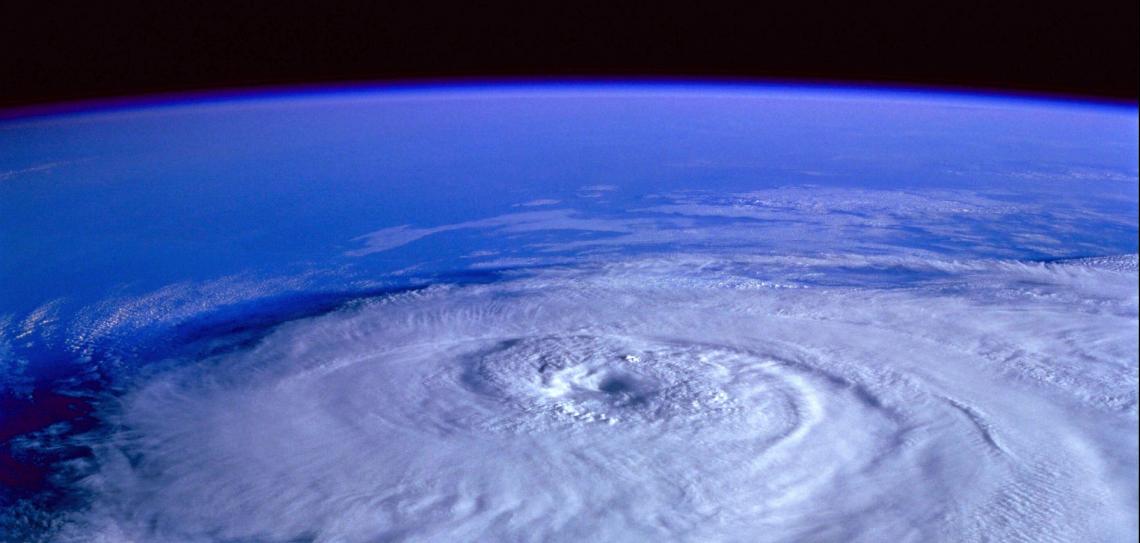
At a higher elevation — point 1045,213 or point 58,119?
point 58,119

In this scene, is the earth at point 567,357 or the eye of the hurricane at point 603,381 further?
the eye of the hurricane at point 603,381

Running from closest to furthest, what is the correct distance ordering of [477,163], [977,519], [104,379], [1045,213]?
[977,519], [104,379], [1045,213], [477,163]

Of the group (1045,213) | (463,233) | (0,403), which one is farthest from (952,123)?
(0,403)

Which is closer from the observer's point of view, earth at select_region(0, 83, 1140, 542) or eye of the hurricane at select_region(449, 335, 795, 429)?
earth at select_region(0, 83, 1140, 542)

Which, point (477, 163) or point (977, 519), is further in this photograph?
point (477, 163)

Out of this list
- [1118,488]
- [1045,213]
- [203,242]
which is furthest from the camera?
[1045,213]

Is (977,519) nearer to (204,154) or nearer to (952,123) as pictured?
(204,154)

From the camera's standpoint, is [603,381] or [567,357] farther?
[567,357]

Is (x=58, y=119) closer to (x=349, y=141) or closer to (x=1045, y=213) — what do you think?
(x=349, y=141)
